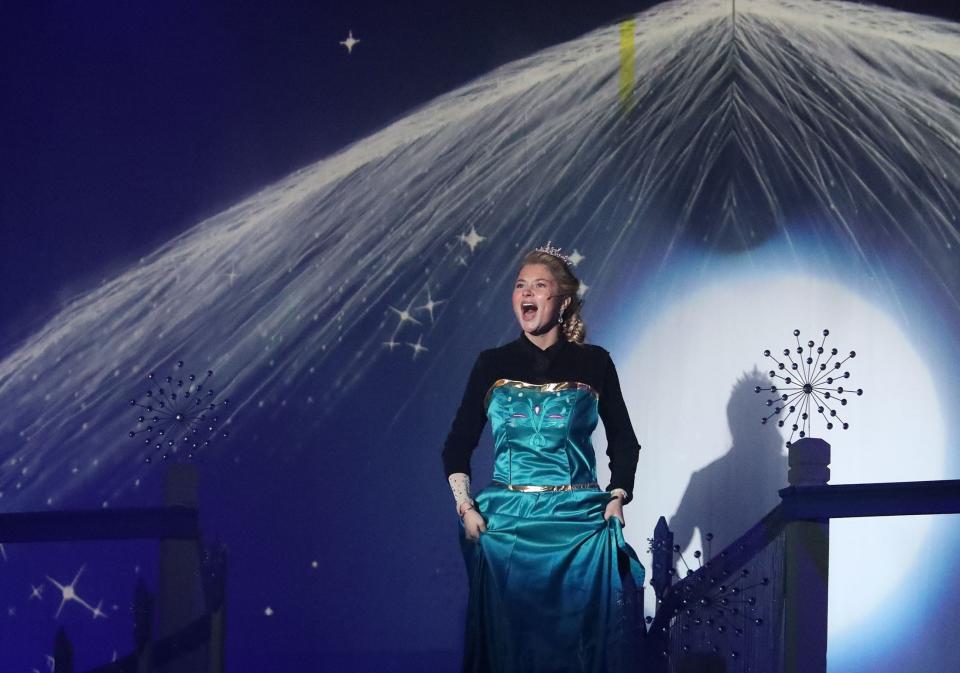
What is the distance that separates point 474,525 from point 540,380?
0.58m

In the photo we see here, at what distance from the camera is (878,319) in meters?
5.72

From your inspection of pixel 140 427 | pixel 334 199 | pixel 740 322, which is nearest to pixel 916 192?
pixel 740 322

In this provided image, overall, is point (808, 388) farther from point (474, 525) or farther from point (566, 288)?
point (474, 525)

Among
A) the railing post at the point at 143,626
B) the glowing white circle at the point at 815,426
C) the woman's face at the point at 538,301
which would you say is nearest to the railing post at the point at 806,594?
the glowing white circle at the point at 815,426

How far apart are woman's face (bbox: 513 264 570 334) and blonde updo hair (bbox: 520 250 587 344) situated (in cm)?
3

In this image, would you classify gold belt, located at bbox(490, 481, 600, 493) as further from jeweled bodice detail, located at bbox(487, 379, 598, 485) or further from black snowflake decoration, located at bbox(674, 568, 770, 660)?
black snowflake decoration, located at bbox(674, 568, 770, 660)

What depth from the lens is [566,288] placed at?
4.39 meters

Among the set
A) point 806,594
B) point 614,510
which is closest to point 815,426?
point 806,594

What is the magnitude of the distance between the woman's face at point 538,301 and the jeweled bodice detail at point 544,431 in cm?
24

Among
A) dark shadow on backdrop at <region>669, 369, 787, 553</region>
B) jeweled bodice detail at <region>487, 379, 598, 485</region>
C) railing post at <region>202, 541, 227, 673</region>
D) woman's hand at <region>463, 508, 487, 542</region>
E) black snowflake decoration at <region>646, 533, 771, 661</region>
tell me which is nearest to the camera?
woman's hand at <region>463, 508, 487, 542</region>

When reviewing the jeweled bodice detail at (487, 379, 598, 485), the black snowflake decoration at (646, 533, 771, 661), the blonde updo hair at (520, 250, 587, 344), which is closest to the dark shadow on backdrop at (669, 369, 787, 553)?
the black snowflake decoration at (646, 533, 771, 661)

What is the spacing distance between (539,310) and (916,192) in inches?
94.0

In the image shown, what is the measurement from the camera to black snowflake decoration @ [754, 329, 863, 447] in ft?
18.6

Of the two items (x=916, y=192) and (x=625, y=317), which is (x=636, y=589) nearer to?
(x=625, y=317)
